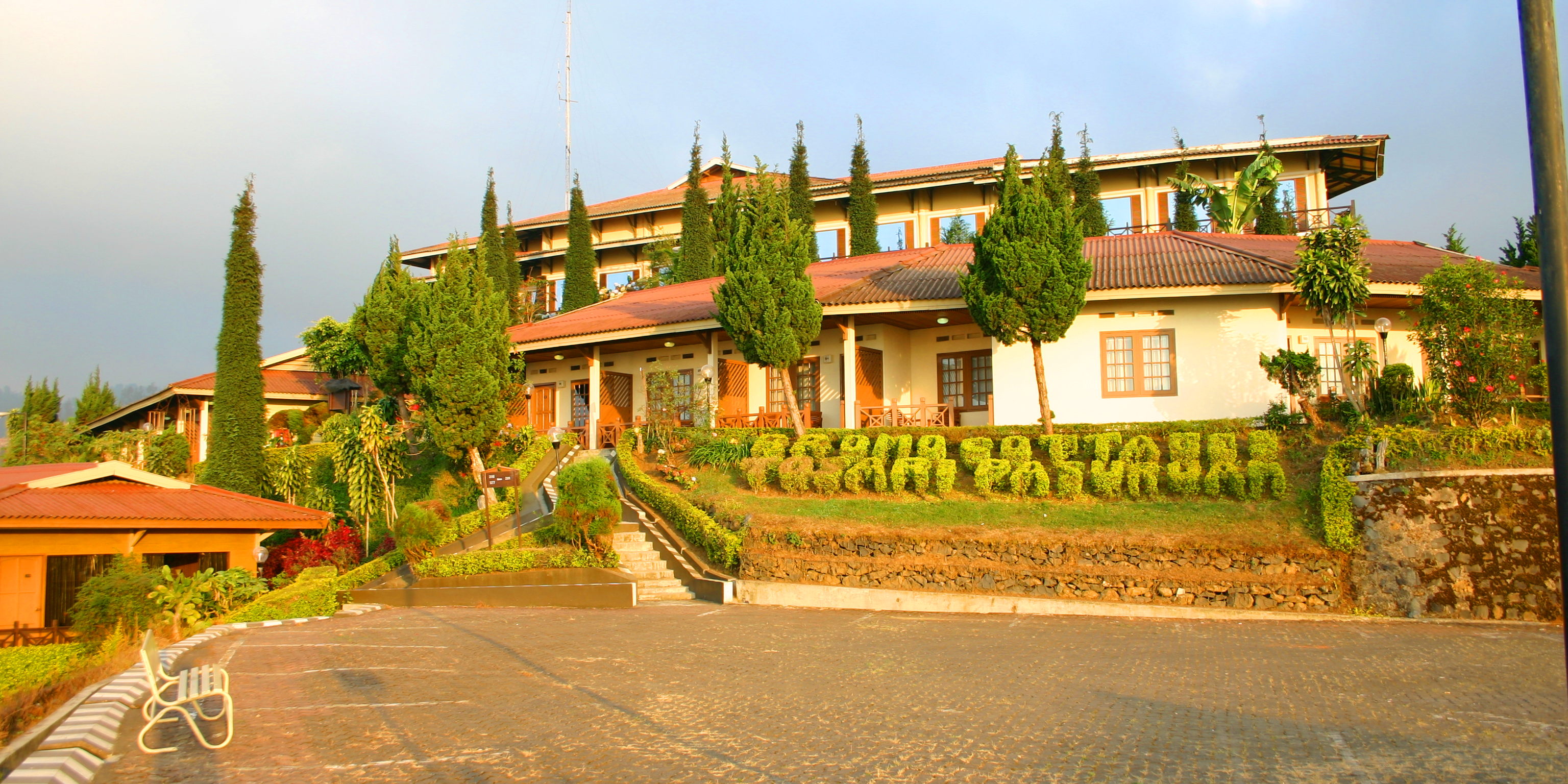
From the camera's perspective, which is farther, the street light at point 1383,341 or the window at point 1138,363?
the window at point 1138,363

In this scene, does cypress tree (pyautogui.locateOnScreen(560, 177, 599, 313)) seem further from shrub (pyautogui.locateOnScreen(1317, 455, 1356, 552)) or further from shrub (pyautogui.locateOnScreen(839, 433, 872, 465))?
shrub (pyautogui.locateOnScreen(1317, 455, 1356, 552))

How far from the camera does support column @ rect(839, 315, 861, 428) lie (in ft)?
70.6

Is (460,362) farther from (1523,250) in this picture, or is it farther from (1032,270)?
(1523,250)

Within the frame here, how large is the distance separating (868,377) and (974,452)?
5.35 meters

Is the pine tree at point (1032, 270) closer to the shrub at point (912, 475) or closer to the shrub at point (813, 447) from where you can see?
the shrub at point (912, 475)

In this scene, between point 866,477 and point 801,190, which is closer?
point 866,477

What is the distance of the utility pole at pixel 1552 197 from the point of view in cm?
361

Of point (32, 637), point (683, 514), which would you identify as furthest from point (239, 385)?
point (683, 514)

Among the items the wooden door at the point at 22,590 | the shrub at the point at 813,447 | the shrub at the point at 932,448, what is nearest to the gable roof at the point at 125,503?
the wooden door at the point at 22,590

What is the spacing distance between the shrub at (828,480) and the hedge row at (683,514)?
82.0 inches

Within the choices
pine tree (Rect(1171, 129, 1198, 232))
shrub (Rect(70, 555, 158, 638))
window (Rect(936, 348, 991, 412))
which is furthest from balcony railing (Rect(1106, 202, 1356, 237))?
shrub (Rect(70, 555, 158, 638))

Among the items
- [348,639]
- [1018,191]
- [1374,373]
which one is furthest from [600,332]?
[1374,373]

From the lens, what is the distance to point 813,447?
19.2 metres

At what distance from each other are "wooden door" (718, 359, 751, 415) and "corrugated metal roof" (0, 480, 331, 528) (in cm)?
914
